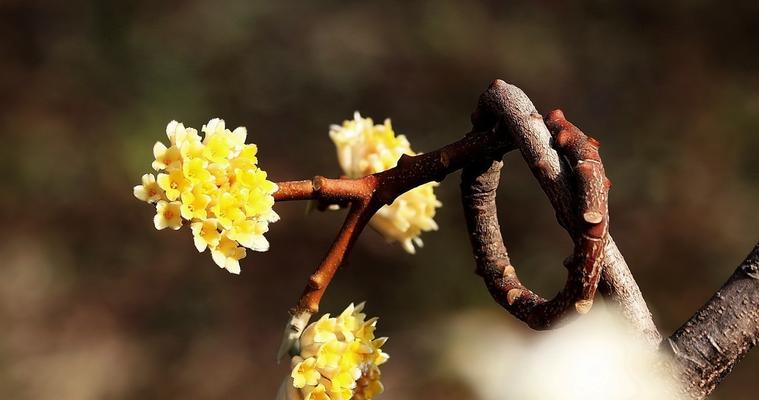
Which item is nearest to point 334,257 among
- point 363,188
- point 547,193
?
point 363,188

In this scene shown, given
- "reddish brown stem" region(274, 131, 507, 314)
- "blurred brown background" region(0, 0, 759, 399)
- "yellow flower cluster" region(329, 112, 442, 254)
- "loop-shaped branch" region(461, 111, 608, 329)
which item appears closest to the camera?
"loop-shaped branch" region(461, 111, 608, 329)

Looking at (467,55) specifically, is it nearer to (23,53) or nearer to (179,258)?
(179,258)

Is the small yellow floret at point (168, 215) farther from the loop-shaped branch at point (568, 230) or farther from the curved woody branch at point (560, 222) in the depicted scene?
the loop-shaped branch at point (568, 230)

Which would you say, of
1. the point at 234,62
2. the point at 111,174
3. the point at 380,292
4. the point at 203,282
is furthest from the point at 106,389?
the point at 234,62

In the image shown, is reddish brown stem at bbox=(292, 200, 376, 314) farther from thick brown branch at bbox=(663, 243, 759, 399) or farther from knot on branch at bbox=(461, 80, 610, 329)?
thick brown branch at bbox=(663, 243, 759, 399)

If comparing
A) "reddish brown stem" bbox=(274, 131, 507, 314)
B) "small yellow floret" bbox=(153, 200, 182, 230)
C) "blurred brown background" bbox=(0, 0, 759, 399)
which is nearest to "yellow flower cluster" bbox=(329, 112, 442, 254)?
"reddish brown stem" bbox=(274, 131, 507, 314)

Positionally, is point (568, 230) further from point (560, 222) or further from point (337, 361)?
point (337, 361)
